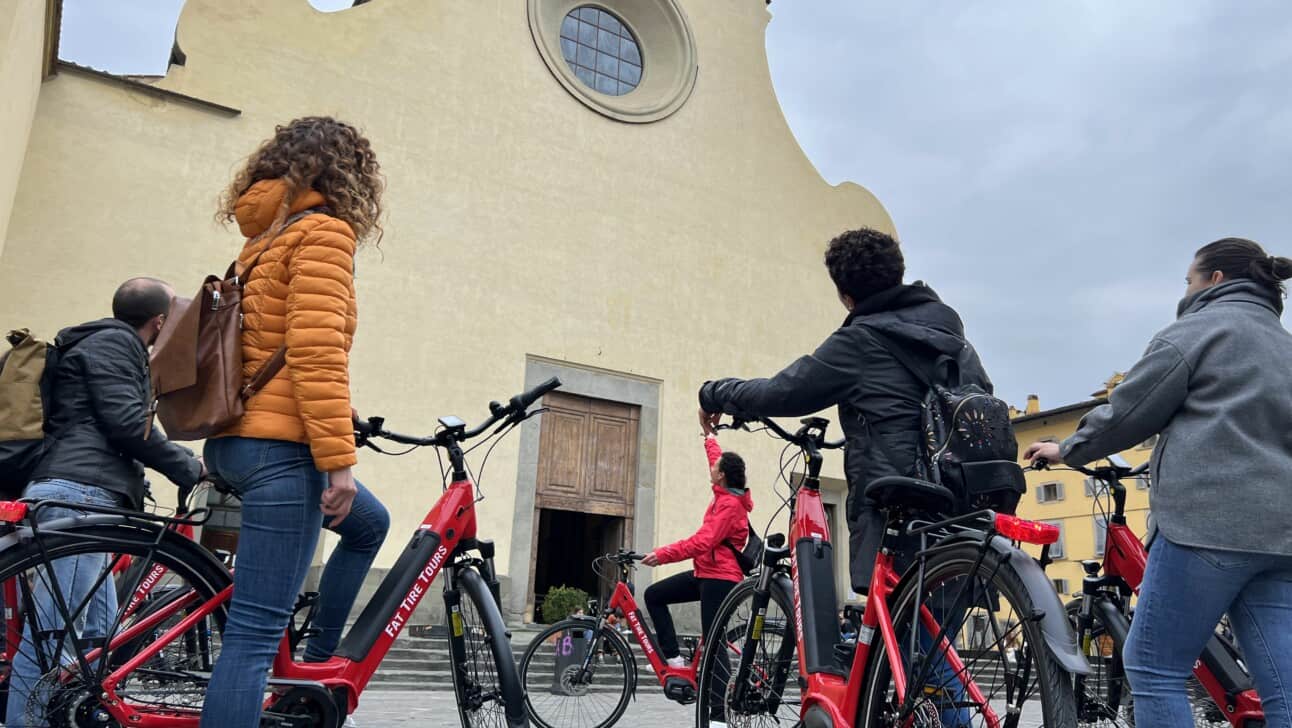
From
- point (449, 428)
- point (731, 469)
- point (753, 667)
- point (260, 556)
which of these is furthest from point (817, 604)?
point (731, 469)

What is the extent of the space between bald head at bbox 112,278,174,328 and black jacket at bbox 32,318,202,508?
12cm

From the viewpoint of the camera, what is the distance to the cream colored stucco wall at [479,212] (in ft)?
36.3

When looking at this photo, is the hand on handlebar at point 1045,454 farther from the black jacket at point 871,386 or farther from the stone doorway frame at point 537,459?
the stone doorway frame at point 537,459

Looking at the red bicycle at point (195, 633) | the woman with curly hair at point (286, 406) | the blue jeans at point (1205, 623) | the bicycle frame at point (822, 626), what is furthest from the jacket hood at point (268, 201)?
the blue jeans at point (1205, 623)

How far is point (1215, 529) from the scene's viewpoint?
2.46m

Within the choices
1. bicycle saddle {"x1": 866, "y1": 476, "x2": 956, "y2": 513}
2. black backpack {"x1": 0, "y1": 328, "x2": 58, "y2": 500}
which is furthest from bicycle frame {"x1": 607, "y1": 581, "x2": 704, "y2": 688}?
black backpack {"x1": 0, "y1": 328, "x2": 58, "y2": 500}

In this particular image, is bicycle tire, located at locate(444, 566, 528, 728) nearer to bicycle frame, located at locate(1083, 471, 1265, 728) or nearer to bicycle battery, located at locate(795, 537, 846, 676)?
bicycle battery, located at locate(795, 537, 846, 676)

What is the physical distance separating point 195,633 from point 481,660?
0.94m

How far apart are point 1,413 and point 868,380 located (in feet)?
10.0

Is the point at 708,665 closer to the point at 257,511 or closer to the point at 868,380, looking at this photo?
the point at 868,380

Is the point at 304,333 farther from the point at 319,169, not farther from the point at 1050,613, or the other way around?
the point at 1050,613

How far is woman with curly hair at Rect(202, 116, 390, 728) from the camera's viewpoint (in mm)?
2445

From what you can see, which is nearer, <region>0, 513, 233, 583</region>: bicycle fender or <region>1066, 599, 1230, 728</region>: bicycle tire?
<region>0, 513, 233, 583</region>: bicycle fender

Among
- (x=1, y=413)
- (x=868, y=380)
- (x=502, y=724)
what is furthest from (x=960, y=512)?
(x=1, y=413)
